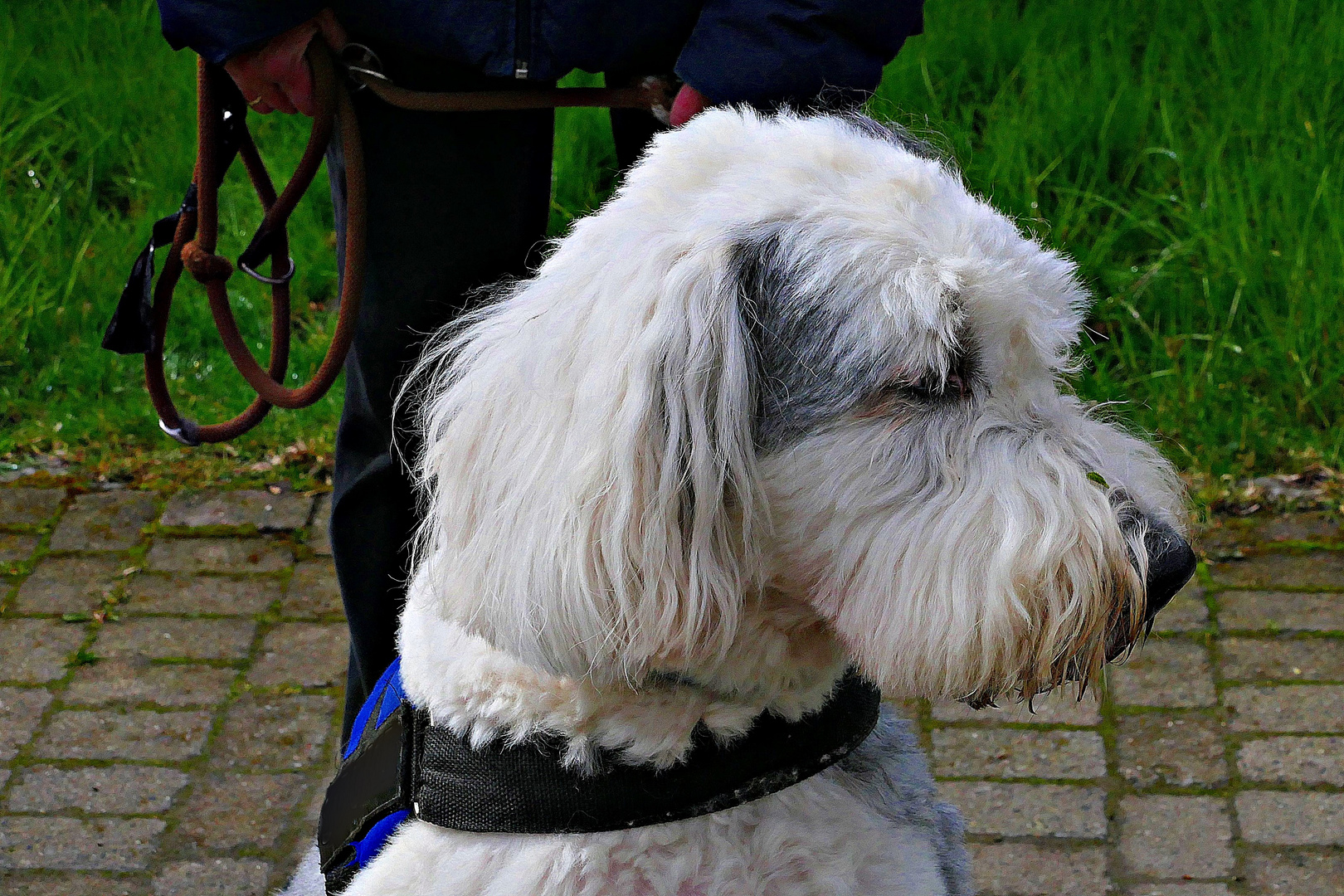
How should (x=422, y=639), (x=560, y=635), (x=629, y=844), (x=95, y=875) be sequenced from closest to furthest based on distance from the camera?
(x=560, y=635) < (x=629, y=844) < (x=422, y=639) < (x=95, y=875)

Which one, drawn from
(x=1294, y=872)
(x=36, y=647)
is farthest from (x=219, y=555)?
(x=1294, y=872)

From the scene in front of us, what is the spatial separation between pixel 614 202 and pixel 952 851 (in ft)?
3.43

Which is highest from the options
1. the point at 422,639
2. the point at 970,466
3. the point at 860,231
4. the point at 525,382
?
the point at 860,231

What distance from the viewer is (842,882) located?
1.95 m

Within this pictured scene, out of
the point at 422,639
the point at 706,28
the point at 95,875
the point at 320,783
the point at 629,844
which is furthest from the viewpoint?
the point at 320,783

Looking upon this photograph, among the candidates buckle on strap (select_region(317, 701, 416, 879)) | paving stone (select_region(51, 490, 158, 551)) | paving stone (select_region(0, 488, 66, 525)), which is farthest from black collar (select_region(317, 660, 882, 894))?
paving stone (select_region(0, 488, 66, 525))

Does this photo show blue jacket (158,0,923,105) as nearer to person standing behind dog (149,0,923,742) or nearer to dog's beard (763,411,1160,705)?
person standing behind dog (149,0,923,742)

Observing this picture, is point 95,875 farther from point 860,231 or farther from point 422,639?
point 860,231

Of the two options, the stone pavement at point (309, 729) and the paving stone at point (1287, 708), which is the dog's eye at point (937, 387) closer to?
the stone pavement at point (309, 729)

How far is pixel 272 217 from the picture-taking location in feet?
8.83

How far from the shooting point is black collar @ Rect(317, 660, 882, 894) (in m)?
1.93

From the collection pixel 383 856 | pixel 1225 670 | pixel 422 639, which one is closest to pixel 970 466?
pixel 422 639

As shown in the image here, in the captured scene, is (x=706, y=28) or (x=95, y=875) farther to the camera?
(x=95, y=875)

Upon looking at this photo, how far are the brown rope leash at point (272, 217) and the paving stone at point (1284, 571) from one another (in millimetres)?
2157
